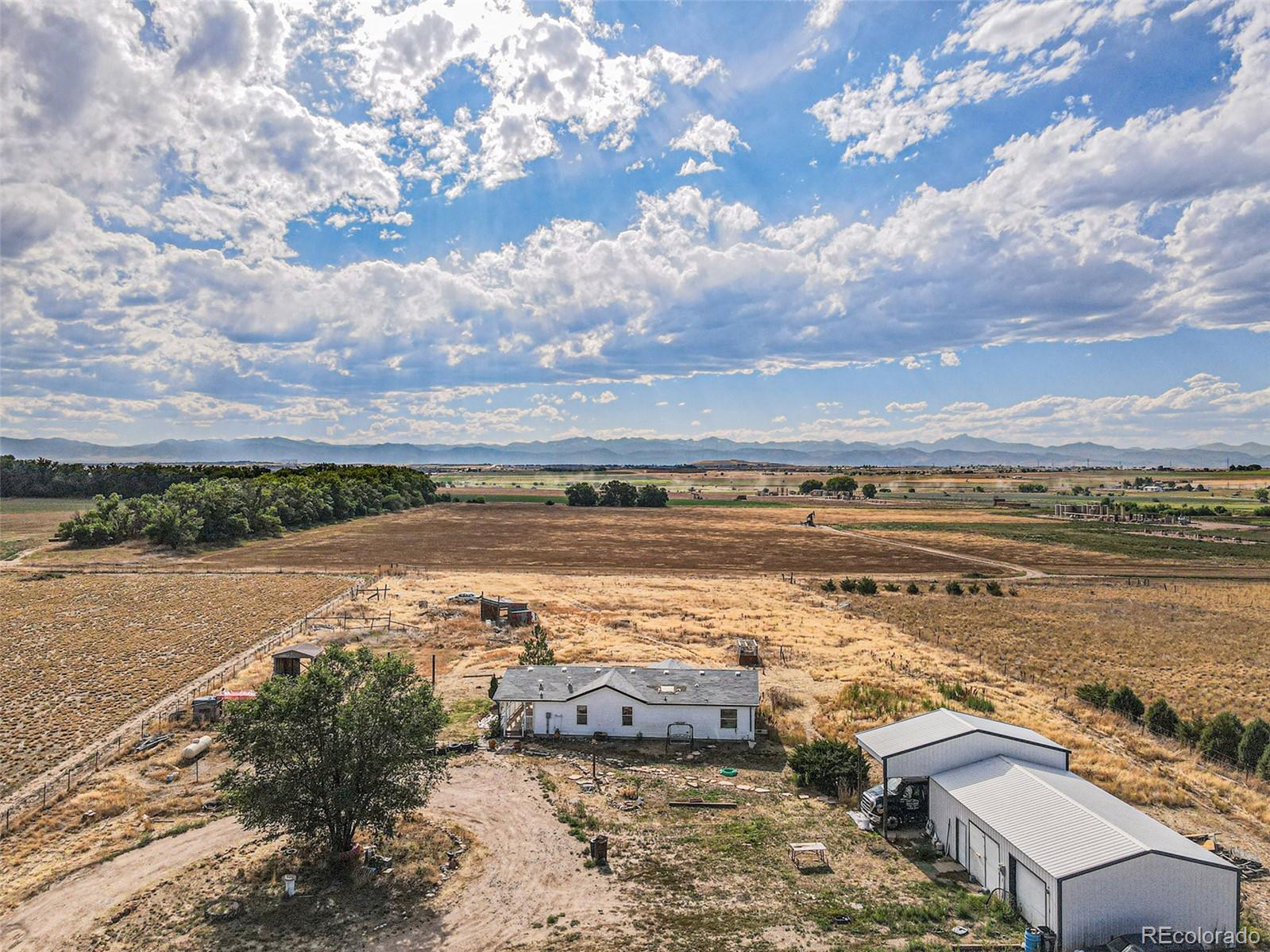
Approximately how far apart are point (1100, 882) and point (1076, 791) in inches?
179

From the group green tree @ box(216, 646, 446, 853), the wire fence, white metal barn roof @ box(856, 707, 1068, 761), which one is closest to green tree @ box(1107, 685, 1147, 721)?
white metal barn roof @ box(856, 707, 1068, 761)

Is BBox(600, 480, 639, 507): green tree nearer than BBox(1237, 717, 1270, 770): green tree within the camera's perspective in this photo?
No

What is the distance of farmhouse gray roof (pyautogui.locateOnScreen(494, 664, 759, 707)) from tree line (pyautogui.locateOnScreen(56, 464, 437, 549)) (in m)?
81.3

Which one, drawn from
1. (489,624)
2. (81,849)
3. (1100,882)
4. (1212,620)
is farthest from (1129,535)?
(81,849)

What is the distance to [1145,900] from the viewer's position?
17.5 metres

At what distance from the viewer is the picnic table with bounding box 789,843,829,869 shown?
22.1 meters

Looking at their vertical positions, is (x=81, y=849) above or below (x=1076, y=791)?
below

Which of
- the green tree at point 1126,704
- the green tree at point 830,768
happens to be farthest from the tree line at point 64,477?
the green tree at point 1126,704

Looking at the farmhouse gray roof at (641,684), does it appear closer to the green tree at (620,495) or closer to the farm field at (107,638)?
the farm field at (107,638)

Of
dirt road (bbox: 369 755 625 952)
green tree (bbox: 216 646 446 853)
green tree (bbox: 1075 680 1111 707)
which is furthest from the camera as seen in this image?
green tree (bbox: 1075 680 1111 707)

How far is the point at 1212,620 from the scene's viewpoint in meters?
57.2

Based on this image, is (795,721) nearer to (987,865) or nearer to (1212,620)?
(987,865)

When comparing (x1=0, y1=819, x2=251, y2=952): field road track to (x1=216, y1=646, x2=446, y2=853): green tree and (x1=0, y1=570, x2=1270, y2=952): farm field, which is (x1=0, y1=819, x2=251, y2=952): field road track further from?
(x1=216, y1=646, x2=446, y2=853): green tree

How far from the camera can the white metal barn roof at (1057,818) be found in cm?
1797
